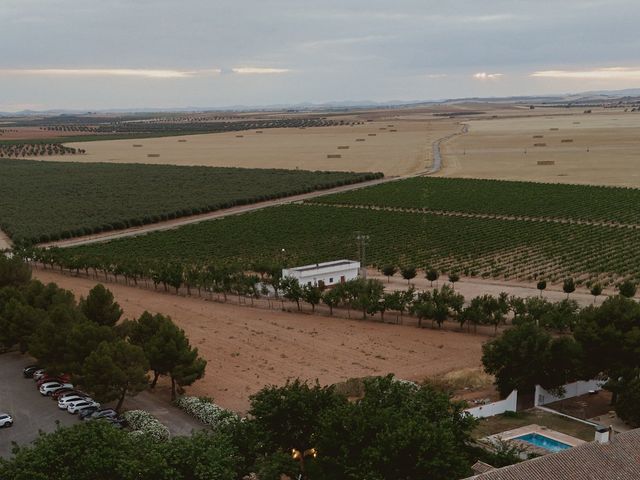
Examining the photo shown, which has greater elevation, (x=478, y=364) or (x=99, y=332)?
(x=99, y=332)

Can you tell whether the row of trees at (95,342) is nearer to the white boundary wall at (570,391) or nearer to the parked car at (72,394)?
the parked car at (72,394)

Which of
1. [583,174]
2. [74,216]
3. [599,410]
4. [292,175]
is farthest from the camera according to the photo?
[292,175]

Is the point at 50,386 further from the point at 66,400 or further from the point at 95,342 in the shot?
the point at 95,342

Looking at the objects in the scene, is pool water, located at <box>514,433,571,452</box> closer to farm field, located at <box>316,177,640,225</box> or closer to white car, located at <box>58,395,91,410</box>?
white car, located at <box>58,395,91,410</box>

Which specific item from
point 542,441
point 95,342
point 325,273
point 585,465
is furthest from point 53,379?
point 585,465

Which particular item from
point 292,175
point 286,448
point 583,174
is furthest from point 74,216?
point 583,174

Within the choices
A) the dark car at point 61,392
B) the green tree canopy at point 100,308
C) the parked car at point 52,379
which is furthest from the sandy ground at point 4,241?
the dark car at point 61,392

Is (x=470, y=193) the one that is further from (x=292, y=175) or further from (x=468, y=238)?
(x=292, y=175)
